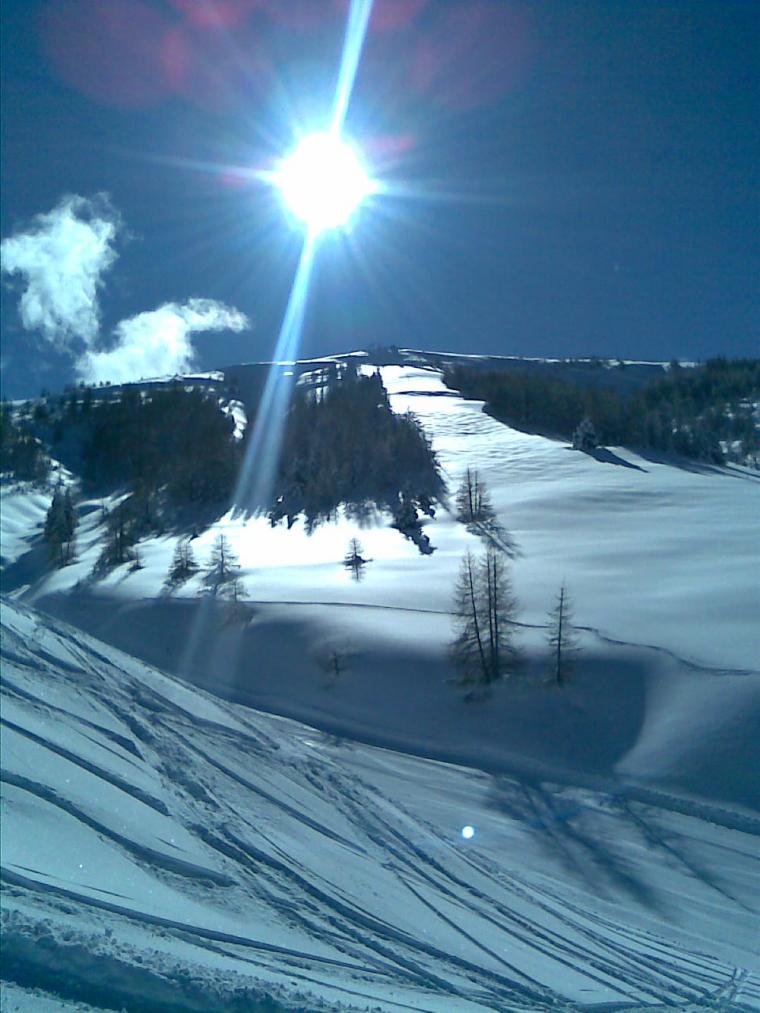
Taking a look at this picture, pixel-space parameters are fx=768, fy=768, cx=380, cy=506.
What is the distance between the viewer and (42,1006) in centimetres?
500

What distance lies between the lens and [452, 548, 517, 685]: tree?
2712 cm

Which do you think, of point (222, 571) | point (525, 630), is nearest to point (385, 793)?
point (525, 630)

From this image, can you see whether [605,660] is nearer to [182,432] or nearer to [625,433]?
[625,433]

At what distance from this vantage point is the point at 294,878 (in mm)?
9523

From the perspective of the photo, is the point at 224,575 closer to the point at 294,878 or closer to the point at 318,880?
the point at 318,880

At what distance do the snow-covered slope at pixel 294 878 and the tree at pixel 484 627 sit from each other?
7.86 metres

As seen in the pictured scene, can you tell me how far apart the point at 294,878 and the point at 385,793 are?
867cm

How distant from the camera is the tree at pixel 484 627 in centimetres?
2712

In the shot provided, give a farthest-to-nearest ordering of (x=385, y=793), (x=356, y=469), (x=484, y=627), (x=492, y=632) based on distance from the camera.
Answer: (x=356, y=469), (x=484, y=627), (x=492, y=632), (x=385, y=793)

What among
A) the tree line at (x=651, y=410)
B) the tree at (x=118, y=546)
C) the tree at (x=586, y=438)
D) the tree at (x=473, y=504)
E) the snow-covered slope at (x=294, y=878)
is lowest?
the snow-covered slope at (x=294, y=878)

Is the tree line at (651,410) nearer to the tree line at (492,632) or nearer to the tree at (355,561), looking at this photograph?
the tree at (355,561)

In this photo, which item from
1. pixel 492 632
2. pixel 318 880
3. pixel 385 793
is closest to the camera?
pixel 318 880

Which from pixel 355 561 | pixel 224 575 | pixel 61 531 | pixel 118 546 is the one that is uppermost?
pixel 61 531

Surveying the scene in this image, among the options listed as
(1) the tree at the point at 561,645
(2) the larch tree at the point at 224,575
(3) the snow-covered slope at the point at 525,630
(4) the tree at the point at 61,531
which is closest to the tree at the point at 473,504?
(3) the snow-covered slope at the point at 525,630
